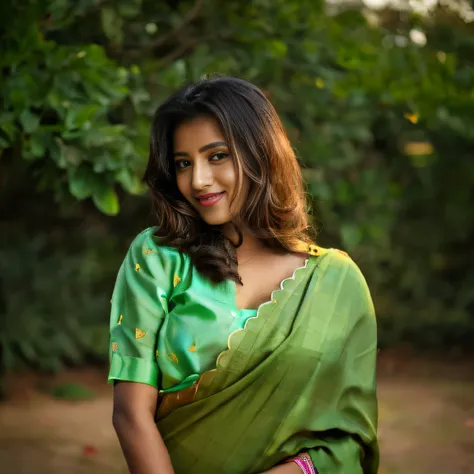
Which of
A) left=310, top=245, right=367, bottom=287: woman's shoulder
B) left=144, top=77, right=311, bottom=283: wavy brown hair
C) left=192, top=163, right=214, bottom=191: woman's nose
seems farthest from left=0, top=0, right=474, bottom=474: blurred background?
left=310, top=245, right=367, bottom=287: woman's shoulder

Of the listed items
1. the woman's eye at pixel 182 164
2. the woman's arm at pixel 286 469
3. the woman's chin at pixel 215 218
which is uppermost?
the woman's eye at pixel 182 164

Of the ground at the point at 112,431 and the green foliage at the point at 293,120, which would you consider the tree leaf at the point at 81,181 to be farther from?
the ground at the point at 112,431

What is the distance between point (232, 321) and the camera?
77.3 inches

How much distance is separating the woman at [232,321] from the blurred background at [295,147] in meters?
0.34

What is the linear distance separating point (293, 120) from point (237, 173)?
120 inches

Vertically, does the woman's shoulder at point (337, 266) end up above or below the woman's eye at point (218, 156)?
below

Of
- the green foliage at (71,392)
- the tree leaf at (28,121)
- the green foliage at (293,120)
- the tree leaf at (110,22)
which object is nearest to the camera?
the tree leaf at (28,121)

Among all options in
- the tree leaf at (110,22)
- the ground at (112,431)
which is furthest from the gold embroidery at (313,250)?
the ground at (112,431)

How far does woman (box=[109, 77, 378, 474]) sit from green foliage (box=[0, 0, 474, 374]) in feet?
3.84

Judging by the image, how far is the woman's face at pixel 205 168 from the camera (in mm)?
2020

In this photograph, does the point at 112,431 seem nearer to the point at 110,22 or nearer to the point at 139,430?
the point at 110,22

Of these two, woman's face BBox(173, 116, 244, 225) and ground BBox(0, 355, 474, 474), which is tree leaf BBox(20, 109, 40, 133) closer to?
woman's face BBox(173, 116, 244, 225)

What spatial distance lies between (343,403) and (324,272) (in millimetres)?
334

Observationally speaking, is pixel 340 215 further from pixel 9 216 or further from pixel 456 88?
pixel 9 216
